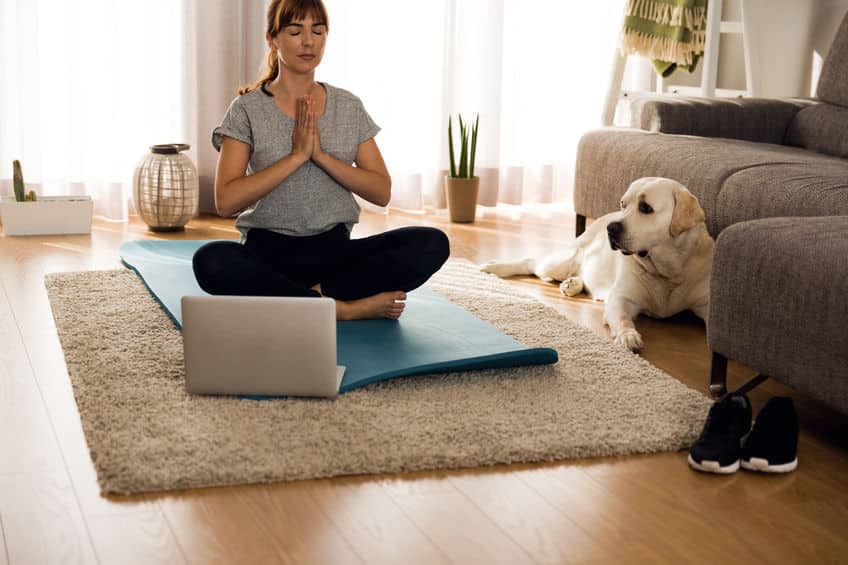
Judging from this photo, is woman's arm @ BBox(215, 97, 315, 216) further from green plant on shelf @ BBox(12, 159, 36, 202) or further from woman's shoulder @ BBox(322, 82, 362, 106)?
green plant on shelf @ BBox(12, 159, 36, 202)

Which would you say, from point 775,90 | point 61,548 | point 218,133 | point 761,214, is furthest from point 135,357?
point 775,90

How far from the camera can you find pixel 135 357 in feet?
7.88

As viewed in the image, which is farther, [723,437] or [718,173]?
[718,173]

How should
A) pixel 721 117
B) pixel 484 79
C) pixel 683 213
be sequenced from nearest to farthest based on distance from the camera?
pixel 683 213, pixel 721 117, pixel 484 79

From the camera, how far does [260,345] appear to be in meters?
2.07

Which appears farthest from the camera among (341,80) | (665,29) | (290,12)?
(341,80)

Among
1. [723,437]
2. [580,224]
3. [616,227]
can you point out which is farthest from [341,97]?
[580,224]

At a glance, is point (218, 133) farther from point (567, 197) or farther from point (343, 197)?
point (567, 197)

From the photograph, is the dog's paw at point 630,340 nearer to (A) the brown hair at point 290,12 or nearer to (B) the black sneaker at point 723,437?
(B) the black sneaker at point 723,437

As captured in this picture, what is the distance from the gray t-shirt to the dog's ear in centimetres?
80

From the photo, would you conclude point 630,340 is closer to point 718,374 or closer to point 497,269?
point 718,374

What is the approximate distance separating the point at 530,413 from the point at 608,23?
3320mm

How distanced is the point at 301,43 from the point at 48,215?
1818mm

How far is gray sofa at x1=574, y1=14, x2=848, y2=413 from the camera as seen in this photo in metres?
1.98
